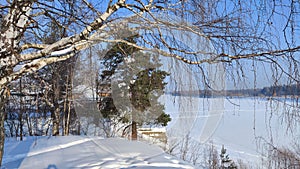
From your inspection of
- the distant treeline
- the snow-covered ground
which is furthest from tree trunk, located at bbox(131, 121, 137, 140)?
the distant treeline

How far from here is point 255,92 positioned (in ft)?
4.82

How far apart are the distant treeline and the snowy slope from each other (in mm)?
1332

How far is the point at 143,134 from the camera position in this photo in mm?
6188

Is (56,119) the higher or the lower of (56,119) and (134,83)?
the lower

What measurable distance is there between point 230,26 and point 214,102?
0.53 meters

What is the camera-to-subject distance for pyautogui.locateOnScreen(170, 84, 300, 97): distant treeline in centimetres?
132

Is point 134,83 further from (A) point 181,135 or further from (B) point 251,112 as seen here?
(B) point 251,112

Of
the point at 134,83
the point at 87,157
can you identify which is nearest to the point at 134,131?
the point at 134,83

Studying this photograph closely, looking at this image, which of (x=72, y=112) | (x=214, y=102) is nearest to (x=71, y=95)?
(x=72, y=112)

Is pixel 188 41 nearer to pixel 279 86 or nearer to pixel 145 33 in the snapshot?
pixel 145 33

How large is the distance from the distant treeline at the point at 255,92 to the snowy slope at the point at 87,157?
133 cm

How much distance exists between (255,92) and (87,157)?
2.30m

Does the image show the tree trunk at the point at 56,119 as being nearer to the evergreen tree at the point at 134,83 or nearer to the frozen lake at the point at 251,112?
the evergreen tree at the point at 134,83

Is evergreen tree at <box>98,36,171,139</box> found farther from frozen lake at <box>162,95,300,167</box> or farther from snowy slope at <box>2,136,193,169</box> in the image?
snowy slope at <box>2,136,193,169</box>
